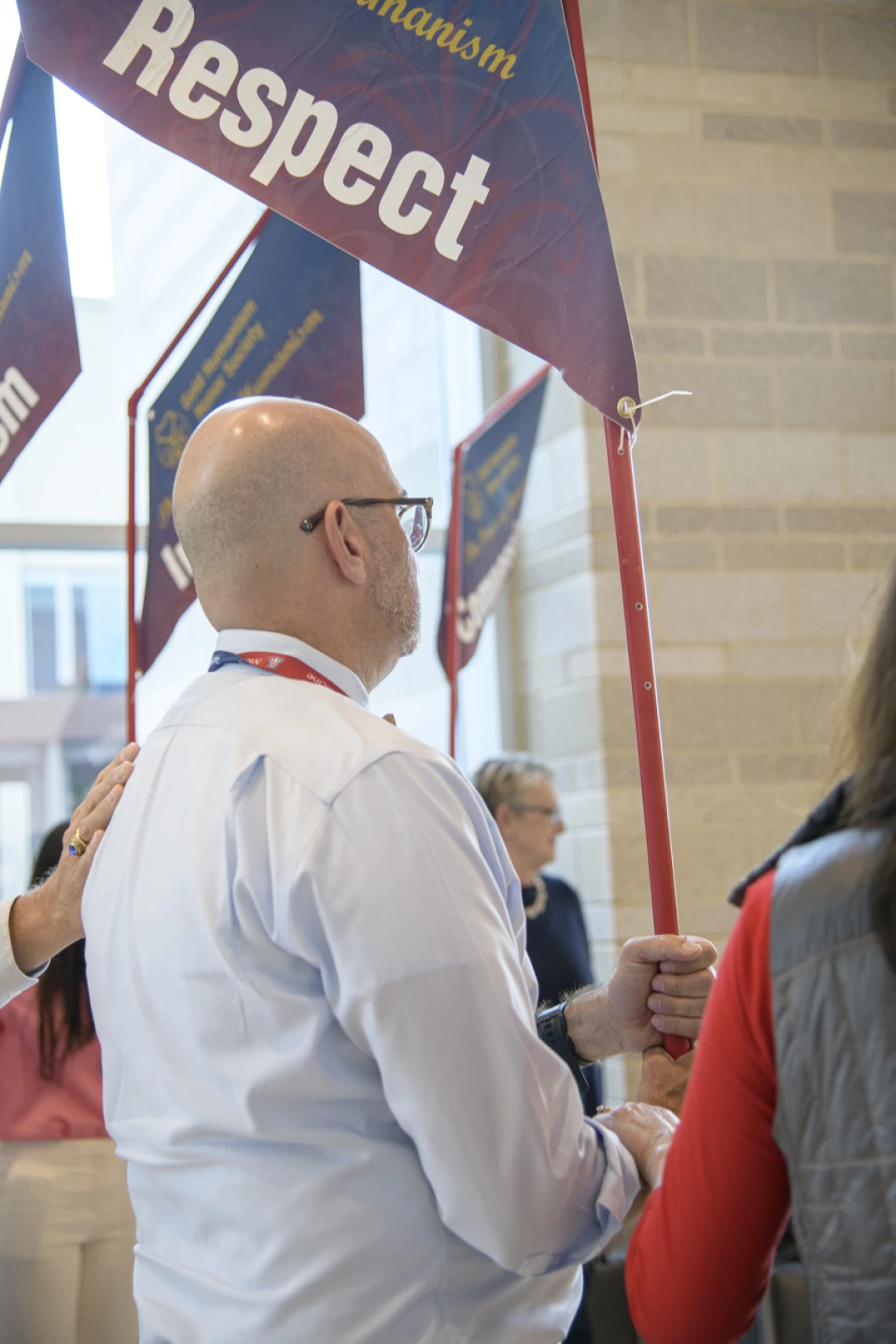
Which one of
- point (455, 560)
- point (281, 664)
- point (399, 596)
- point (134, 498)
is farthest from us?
point (455, 560)

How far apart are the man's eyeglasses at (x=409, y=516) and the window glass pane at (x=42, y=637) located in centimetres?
359

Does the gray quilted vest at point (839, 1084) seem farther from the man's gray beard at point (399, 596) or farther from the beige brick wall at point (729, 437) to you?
the beige brick wall at point (729, 437)

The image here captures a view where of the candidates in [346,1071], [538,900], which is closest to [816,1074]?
[346,1071]

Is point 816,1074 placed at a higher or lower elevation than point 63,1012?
higher

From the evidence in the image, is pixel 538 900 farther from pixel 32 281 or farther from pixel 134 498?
pixel 32 281

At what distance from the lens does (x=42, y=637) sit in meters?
5.01

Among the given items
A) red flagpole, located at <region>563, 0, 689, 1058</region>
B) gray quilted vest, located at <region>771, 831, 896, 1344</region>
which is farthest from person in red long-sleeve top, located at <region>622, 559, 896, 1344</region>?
red flagpole, located at <region>563, 0, 689, 1058</region>

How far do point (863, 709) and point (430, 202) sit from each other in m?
0.89

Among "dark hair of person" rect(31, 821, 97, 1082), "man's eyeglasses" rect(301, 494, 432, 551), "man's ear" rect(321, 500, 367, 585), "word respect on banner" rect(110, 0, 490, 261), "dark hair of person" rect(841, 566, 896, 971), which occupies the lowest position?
"dark hair of person" rect(31, 821, 97, 1082)

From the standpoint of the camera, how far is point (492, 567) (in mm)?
4234

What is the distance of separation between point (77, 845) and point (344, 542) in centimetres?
50

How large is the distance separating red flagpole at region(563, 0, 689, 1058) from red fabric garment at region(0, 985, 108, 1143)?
163 centimetres

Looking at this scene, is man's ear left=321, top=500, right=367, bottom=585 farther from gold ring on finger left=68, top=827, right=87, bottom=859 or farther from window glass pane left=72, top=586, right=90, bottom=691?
window glass pane left=72, top=586, right=90, bottom=691

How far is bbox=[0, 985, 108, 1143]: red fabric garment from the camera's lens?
9.33 ft
